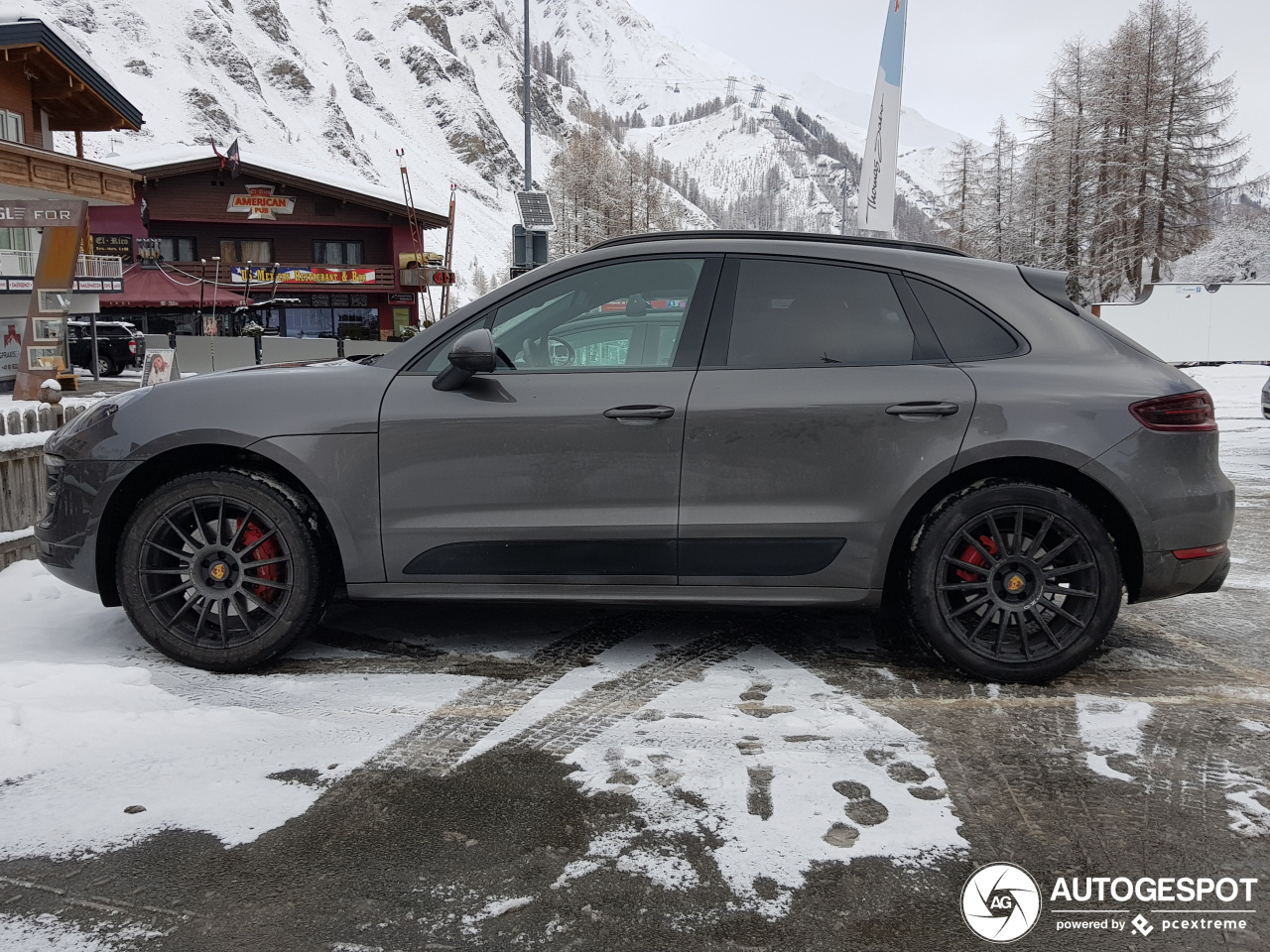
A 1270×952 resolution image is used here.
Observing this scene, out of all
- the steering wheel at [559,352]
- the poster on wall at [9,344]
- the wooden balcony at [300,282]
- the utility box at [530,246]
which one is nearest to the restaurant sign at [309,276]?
the wooden balcony at [300,282]

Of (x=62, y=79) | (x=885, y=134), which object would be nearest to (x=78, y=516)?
(x=885, y=134)

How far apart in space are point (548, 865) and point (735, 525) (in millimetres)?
1558

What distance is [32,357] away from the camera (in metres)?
17.5

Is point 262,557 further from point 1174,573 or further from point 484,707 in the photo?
point 1174,573

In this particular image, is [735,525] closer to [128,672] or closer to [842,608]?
[842,608]

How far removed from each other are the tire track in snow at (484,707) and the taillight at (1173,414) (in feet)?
7.28

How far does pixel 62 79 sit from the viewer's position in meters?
23.2

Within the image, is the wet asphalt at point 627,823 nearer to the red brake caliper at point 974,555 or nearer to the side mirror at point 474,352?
the red brake caliper at point 974,555

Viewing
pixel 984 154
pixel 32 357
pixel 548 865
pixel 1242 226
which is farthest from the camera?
pixel 984 154

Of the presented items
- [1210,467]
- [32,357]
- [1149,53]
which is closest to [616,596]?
[1210,467]

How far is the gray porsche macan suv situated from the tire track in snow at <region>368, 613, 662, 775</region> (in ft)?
1.15

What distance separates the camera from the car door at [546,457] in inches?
146

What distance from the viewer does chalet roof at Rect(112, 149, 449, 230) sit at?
40.8 metres

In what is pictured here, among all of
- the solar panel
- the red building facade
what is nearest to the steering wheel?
the solar panel
